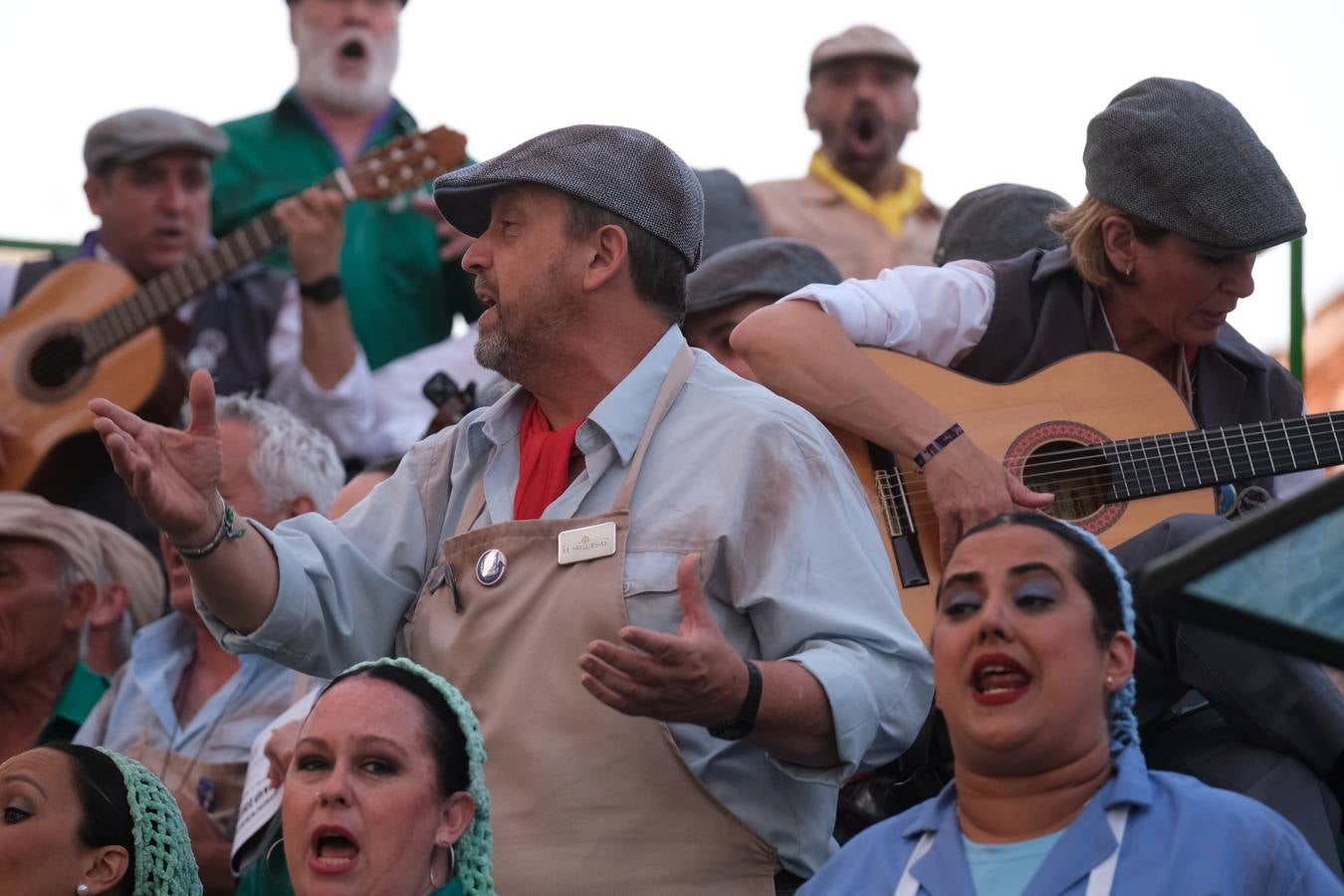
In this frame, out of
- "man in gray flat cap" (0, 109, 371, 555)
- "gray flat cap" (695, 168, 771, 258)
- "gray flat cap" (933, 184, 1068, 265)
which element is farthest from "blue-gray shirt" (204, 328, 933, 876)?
"man in gray flat cap" (0, 109, 371, 555)

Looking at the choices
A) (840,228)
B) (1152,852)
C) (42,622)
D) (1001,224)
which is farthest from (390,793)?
(840,228)

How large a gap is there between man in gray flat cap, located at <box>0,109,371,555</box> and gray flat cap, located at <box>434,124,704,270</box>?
9.94 ft

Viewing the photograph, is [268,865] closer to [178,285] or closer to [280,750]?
[280,750]

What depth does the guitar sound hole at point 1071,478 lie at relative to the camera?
486 cm

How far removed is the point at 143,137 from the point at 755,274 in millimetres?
2847

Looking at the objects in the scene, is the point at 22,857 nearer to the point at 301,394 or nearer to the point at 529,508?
the point at 529,508

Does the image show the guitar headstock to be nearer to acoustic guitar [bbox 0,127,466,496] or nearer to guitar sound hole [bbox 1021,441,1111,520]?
acoustic guitar [bbox 0,127,466,496]

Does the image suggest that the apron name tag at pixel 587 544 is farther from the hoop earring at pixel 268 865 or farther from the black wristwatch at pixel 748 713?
the hoop earring at pixel 268 865

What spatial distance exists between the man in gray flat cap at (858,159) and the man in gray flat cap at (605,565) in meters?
3.27

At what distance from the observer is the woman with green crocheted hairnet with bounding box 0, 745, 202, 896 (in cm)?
397

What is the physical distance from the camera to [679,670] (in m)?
3.32

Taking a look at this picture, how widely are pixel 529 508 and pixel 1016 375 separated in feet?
4.87

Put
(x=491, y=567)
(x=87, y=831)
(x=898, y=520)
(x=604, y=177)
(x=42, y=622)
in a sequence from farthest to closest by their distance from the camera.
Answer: (x=42, y=622), (x=898, y=520), (x=604, y=177), (x=87, y=831), (x=491, y=567)

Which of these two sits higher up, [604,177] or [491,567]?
[604,177]
